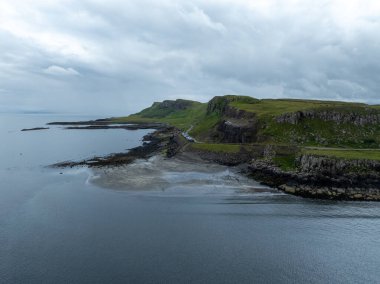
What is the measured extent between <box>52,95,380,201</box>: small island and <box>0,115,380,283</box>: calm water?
8.17m

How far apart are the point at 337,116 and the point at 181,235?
80463mm

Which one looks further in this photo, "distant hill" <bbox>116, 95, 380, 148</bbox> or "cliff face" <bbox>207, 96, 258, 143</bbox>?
"cliff face" <bbox>207, 96, 258, 143</bbox>

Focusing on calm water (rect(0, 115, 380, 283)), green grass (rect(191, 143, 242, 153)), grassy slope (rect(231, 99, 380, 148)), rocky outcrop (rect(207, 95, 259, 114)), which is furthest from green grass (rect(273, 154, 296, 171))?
rocky outcrop (rect(207, 95, 259, 114))

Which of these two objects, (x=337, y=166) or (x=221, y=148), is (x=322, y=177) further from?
(x=221, y=148)

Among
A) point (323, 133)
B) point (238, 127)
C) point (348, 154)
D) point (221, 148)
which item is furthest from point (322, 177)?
point (238, 127)

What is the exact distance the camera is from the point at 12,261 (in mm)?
40938

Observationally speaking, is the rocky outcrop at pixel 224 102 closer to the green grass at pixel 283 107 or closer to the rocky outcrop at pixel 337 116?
the green grass at pixel 283 107

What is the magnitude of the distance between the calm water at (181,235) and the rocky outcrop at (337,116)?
40.6 meters

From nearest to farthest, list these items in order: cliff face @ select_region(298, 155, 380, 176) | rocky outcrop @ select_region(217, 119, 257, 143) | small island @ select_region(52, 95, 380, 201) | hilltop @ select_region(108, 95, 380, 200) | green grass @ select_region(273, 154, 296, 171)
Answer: hilltop @ select_region(108, 95, 380, 200) → small island @ select_region(52, 95, 380, 201) → cliff face @ select_region(298, 155, 380, 176) → green grass @ select_region(273, 154, 296, 171) → rocky outcrop @ select_region(217, 119, 257, 143)

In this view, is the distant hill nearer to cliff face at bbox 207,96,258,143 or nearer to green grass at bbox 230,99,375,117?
cliff face at bbox 207,96,258,143

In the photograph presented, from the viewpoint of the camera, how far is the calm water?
129ft

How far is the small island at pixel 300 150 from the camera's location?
240ft

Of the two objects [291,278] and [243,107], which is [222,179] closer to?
[291,278]

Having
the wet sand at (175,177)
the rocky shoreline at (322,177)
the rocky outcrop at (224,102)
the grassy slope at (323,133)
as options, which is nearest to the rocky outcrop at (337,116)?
the grassy slope at (323,133)
